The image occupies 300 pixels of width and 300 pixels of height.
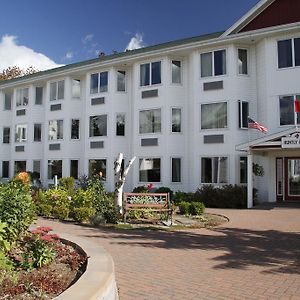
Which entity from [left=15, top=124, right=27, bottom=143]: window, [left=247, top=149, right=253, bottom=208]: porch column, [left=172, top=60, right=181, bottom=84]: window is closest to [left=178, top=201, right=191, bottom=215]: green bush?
[left=247, top=149, right=253, bottom=208]: porch column

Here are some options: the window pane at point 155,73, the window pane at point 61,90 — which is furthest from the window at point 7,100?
the window pane at point 155,73

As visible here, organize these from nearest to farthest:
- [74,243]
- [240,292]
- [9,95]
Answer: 1. [240,292]
2. [74,243]
3. [9,95]

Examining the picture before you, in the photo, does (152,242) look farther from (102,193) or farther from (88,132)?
(88,132)

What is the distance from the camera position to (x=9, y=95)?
35250 mm

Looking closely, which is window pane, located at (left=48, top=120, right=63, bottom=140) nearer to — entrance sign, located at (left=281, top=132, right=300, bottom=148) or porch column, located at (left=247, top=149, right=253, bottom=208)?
porch column, located at (left=247, top=149, right=253, bottom=208)

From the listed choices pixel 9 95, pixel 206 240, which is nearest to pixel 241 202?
pixel 206 240

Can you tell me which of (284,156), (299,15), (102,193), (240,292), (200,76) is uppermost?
(299,15)

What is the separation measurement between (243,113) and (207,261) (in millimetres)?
15950

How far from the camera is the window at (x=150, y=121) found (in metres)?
25.3

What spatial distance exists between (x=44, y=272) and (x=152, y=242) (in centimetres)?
443

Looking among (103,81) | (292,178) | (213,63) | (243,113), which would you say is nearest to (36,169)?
(103,81)

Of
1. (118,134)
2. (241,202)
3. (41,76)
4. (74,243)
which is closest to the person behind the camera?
(74,243)

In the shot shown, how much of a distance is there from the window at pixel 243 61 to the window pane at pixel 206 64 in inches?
68.4

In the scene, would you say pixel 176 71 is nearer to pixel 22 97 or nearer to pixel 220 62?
pixel 220 62
